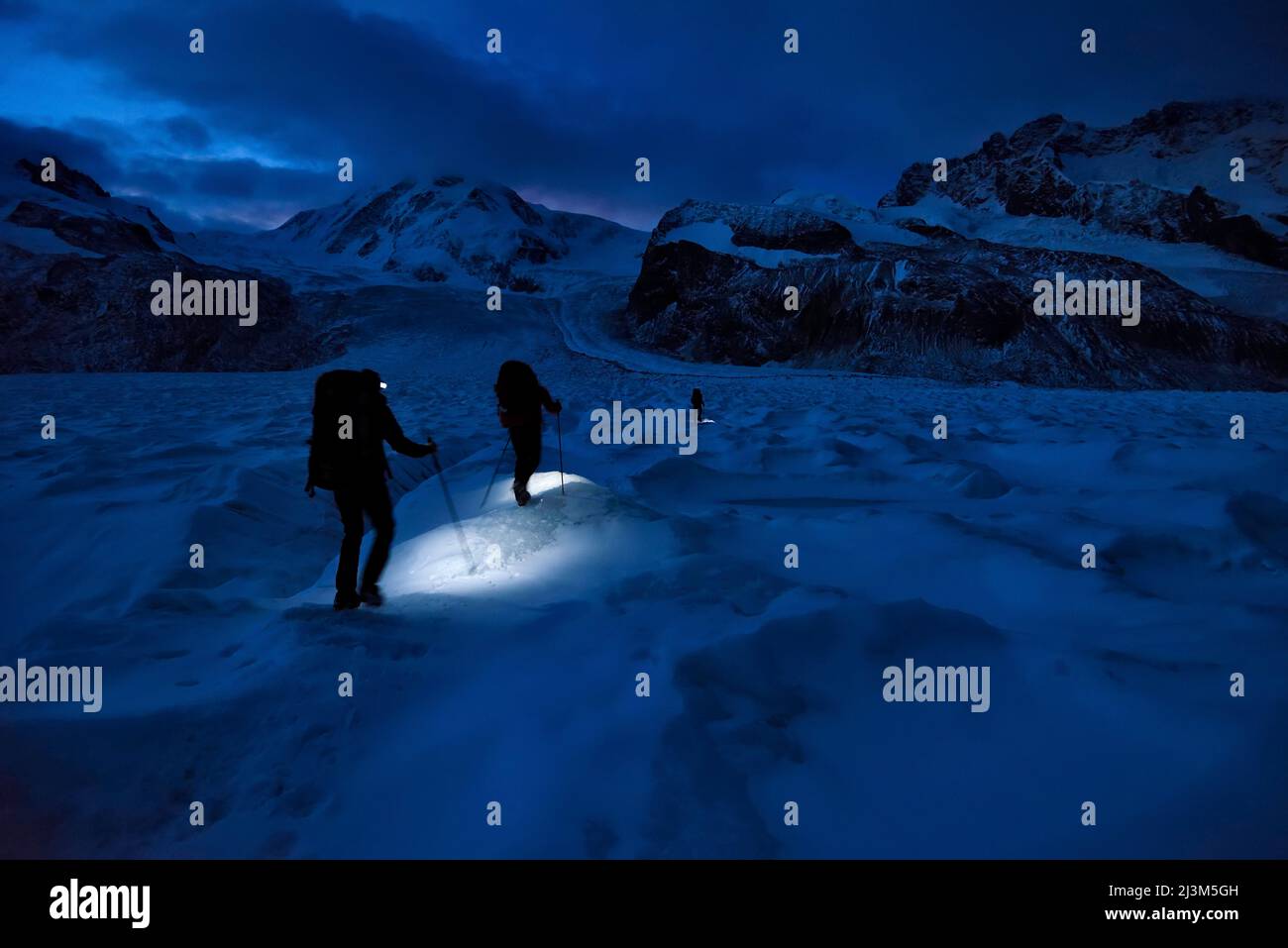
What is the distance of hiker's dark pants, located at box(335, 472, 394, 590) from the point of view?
4213mm

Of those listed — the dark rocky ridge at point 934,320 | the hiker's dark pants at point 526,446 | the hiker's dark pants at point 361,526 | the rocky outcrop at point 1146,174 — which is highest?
the rocky outcrop at point 1146,174

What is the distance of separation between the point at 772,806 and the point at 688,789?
0.34 metres

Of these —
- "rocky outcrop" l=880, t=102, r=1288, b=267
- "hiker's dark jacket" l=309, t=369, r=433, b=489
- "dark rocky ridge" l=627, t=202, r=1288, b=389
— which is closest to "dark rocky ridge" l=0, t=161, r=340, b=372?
"dark rocky ridge" l=627, t=202, r=1288, b=389

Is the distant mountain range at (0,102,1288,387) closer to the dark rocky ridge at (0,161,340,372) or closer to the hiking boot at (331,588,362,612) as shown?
the dark rocky ridge at (0,161,340,372)

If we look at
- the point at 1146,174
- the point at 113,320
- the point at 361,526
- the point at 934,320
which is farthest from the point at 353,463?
the point at 1146,174

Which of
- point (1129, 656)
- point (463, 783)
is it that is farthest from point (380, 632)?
point (1129, 656)

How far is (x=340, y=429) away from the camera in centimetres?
421

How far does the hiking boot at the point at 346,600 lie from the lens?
13.4 feet

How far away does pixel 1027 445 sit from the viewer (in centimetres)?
974

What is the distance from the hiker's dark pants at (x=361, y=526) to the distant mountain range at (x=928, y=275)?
1201 inches

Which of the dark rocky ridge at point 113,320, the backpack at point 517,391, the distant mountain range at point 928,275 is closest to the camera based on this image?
the backpack at point 517,391

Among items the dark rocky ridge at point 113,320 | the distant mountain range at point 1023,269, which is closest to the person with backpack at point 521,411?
the distant mountain range at point 1023,269

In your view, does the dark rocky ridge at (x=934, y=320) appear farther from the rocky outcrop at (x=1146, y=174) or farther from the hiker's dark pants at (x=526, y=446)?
the hiker's dark pants at (x=526, y=446)

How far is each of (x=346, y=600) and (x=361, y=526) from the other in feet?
1.73
